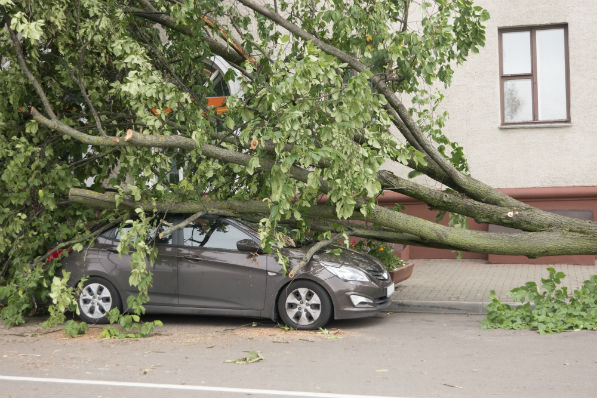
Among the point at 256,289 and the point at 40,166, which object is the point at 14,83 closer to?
the point at 40,166

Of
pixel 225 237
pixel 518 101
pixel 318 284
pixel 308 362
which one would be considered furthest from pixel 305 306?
pixel 518 101

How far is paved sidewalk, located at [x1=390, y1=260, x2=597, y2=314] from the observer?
417 inches

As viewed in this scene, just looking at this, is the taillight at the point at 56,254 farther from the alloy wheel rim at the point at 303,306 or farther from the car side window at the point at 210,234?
the alloy wheel rim at the point at 303,306

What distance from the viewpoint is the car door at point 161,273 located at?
372 inches

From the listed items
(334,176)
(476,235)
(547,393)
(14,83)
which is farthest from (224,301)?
(547,393)

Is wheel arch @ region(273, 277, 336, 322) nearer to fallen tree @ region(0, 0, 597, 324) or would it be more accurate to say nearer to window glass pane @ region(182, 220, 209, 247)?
fallen tree @ region(0, 0, 597, 324)

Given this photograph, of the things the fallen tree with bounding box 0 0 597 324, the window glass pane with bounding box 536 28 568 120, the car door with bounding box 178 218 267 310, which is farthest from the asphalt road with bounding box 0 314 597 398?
the window glass pane with bounding box 536 28 568 120

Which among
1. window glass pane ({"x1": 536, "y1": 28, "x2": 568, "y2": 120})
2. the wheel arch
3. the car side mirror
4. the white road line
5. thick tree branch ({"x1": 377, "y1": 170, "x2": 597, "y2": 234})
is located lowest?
the white road line

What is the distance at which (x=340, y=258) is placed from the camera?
367 inches

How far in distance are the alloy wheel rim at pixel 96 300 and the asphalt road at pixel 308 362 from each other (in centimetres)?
58

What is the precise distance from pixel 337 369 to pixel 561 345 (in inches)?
103

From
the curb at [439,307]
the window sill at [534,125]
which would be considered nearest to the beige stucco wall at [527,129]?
the window sill at [534,125]

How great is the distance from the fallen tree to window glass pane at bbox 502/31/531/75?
19.0ft

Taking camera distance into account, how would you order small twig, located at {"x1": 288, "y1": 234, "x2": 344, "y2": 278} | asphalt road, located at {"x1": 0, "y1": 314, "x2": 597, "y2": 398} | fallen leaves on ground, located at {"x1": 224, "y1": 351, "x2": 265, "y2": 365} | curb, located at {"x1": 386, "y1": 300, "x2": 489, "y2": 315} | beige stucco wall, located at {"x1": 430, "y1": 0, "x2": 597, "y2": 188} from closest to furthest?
asphalt road, located at {"x1": 0, "y1": 314, "x2": 597, "y2": 398}, fallen leaves on ground, located at {"x1": 224, "y1": 351, "x2": 265, "y2": 365}, small twig, located at {"x1": 288, "y1": 234, "x2": 344, "y2": 278}, curb, located at {"x1": 386, "y1": 300, "x2": 489, "y2": 315}, beige stucco wall, located at {"x1": 430, "y1": 0, "x2": 597, "y2": 188}
